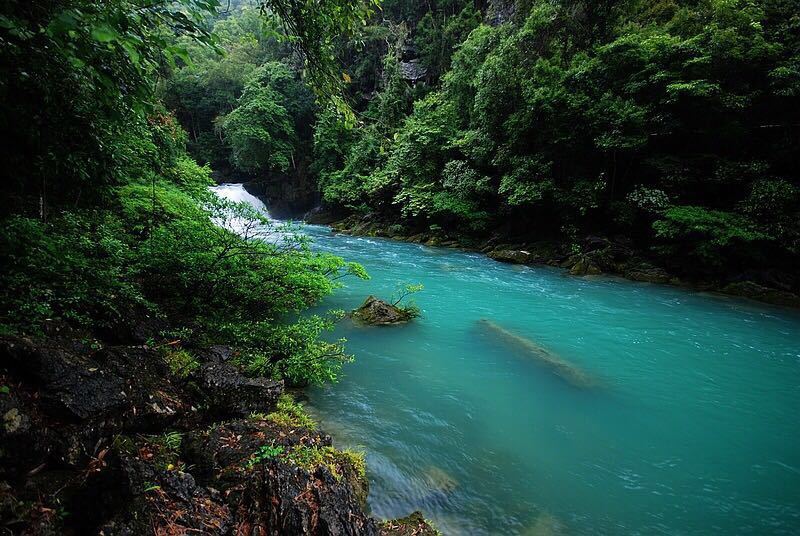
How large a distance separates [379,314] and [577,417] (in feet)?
14.1

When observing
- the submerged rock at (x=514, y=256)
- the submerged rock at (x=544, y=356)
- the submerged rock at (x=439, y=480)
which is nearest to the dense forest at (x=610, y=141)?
the submerged rock at (x=514, y=256)

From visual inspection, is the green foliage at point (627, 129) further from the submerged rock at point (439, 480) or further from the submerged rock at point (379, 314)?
the submerged rock at point (439, 480)

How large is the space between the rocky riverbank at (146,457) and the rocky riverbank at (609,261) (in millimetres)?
13113

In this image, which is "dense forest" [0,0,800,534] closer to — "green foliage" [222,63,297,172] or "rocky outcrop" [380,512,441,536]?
"green foliage" [222,63,297,172]

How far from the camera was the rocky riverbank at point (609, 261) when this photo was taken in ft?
35.5

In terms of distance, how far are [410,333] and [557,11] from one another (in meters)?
16.0

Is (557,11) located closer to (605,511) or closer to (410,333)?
(410,333)

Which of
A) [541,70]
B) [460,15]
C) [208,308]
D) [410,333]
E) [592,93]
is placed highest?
[460,15]

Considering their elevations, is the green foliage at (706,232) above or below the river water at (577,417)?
above

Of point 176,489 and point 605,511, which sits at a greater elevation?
point 176,489

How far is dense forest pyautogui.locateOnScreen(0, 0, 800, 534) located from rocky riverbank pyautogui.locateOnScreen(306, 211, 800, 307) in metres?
0.09

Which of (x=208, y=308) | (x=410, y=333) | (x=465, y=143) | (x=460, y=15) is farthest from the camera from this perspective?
(x=460, y=15)

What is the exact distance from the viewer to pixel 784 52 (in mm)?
10828

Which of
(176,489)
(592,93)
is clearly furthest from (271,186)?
(176,489)
